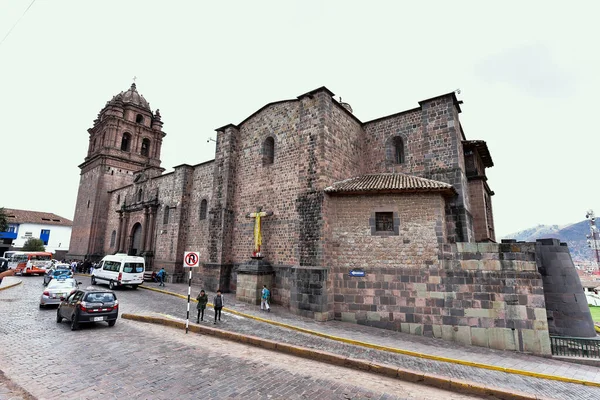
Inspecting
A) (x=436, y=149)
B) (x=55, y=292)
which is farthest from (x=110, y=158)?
(x=436, y=149)

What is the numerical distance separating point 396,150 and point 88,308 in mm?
15704

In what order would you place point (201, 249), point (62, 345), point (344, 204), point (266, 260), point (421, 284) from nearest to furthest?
point (62, 345) < point (421, 284) < point (344, 204) < point (266, 260) < point (201, 249)

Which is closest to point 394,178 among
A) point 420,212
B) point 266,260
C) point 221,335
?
point 420,212

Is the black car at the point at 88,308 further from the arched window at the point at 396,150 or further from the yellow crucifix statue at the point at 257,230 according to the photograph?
the arched window at the point at 396,150

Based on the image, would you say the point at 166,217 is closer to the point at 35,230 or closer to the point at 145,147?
the point at 145,147

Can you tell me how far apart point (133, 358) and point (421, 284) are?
406 inches

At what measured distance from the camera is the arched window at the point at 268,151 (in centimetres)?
1794

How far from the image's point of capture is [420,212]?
498 inches

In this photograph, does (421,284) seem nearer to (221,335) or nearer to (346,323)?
(346,323)

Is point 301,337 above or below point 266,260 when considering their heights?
below

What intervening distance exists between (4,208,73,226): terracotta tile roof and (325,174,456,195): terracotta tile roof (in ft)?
204

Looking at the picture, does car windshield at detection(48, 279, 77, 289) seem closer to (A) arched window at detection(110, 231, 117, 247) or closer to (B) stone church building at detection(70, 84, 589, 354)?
(B) stone church building at detection(70, 84, 589, 354)

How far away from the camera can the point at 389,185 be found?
13203mm

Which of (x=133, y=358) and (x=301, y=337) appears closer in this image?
(x=133, y=358)
